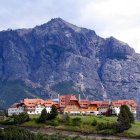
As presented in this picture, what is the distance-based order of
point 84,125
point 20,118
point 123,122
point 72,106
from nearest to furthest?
point 123,122 < point 84,125 < point 20,118 < point 72,106

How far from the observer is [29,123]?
128750mm

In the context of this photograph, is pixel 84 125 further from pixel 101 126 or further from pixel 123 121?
pixel 123 121

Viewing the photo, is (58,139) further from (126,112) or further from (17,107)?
(17,107)

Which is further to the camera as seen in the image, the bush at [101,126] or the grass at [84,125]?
the bush at [101,126]

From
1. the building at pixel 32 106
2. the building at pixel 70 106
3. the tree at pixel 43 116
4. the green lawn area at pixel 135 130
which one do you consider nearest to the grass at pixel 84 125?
the green lawn area at pixel 135 130

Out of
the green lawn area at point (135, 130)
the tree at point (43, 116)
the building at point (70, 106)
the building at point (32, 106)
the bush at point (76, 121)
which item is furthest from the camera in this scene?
the building at point (32, 106)

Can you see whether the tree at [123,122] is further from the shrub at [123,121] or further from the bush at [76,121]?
the bush at [76,121]

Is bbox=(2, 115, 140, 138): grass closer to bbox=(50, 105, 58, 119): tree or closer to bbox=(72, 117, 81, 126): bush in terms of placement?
bbox=(72, 117, 81, 126): bush

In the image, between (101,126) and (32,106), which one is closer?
(101,126)

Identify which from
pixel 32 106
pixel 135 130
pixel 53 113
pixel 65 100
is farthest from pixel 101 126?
pixel 32 106

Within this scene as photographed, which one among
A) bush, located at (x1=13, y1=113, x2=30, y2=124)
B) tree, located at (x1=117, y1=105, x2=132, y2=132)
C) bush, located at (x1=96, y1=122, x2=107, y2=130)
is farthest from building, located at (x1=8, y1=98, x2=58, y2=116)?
tree, located at (x1=117, y1=105, x2=132, y2=132)

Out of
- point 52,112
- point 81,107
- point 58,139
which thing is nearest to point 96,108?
point 81,107

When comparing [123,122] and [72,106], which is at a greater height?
[72,106]

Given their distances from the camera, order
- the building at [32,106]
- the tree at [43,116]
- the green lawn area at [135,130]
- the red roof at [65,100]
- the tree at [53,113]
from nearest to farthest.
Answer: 1. the green lawn area at [135,130]
2. the tree at [43,116]
3. the tree at [53,113]
4. the red roof at [65,100]
5. the building at [32,106]
